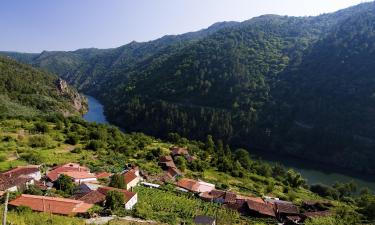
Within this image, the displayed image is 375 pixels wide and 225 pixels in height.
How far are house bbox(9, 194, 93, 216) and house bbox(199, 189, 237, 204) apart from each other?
16851mm

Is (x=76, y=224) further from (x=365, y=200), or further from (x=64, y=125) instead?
(x=64, y=125)

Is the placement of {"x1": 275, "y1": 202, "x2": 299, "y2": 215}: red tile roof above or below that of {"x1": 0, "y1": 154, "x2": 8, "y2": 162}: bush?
below

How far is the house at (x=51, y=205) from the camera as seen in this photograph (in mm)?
27956

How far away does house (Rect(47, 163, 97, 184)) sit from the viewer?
4003cm

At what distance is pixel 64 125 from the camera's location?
71562 millimetres

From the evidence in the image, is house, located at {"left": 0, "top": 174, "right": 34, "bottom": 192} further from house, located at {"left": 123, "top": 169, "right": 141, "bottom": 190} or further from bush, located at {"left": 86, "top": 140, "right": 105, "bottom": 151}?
bush, located at {"left": 86, "top": 140, "right": 105, "bottom": 151}

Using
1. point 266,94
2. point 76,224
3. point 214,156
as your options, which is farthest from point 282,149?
point 76,224

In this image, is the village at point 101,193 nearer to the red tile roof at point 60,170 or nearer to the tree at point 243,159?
the red tile roof at point 60,170

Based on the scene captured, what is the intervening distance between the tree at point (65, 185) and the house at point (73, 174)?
93.6 inches

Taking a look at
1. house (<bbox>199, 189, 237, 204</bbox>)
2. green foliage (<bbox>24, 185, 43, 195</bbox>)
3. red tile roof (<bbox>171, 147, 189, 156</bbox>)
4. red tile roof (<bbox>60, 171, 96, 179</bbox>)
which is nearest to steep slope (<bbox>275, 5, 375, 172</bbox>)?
red tile roof (<bbox>171, 147, 189, 156</bbox>)

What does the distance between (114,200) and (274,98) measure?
10500cm

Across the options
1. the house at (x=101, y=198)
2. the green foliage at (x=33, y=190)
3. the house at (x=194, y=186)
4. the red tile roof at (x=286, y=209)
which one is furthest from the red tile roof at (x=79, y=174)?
the red tile roof at (x=286, y=209)

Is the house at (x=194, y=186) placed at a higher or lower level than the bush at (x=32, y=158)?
lower

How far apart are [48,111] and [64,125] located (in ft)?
126
